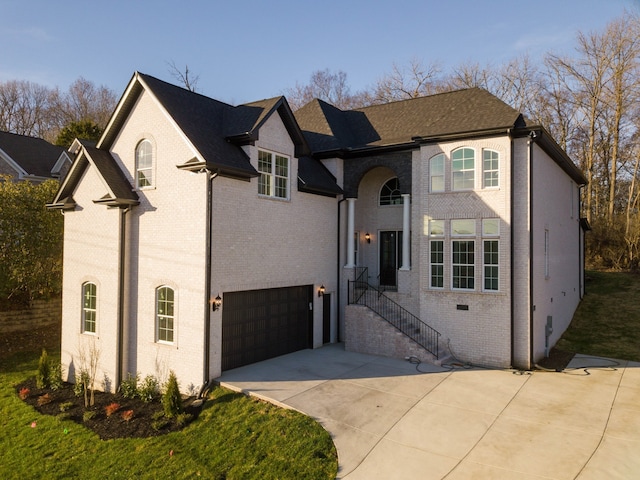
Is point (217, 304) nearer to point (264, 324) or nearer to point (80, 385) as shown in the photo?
point (264, 324)

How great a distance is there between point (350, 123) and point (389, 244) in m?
5.95

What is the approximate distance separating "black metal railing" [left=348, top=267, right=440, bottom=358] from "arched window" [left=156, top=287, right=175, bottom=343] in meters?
6.64

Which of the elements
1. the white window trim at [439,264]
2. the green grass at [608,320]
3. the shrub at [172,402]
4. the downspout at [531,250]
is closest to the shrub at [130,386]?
the shrub at [172,402]

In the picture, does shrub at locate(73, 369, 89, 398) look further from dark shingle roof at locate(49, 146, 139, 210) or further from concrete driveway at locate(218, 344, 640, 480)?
dark shingle roof at locate(49, 146, 139, 210)

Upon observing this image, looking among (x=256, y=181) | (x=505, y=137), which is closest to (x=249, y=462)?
(x=256, y=181)

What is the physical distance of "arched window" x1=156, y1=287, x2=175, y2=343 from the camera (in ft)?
40.5

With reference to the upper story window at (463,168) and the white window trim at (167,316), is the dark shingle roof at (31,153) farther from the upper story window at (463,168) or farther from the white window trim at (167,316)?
the upper story window at (463,168)

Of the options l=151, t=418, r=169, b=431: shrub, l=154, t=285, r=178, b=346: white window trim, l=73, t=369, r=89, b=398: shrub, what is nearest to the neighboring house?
l=73, t=369, r=89, b=398: shrub

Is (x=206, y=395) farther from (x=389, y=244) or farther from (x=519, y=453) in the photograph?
(x=389, y=244)

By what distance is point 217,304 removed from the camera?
11852mm

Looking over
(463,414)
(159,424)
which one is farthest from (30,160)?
(463,414)

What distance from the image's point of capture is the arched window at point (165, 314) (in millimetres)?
12352

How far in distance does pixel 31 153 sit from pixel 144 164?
20776 mm

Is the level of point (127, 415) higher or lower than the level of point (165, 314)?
lower
